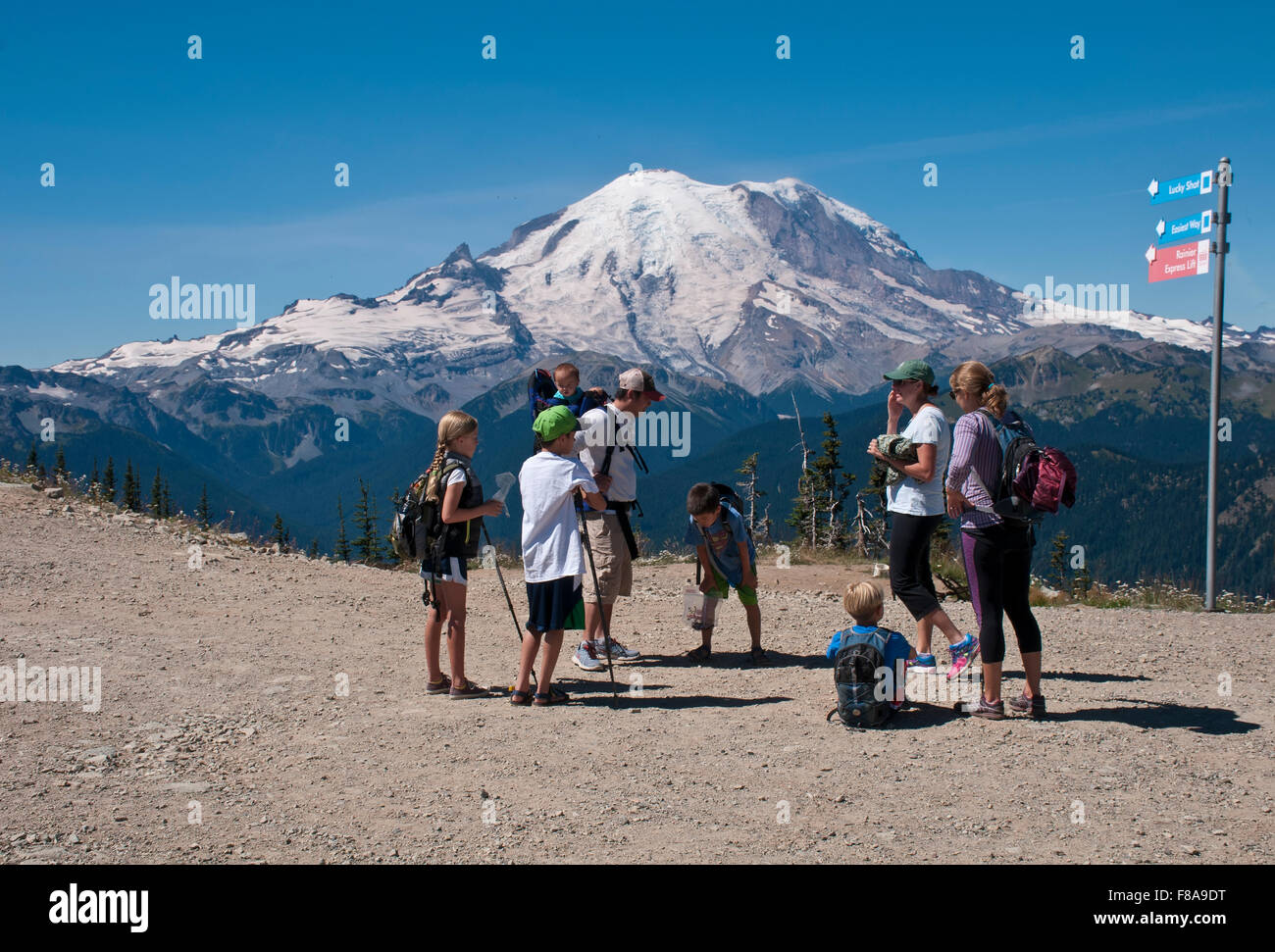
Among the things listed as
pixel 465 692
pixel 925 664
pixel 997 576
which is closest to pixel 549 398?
pixel 465 692

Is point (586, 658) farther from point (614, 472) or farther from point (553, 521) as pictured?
point (553, 521)

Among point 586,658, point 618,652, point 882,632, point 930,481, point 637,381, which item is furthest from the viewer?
point 618,652

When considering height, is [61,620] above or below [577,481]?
below

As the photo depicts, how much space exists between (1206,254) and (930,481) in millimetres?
7213

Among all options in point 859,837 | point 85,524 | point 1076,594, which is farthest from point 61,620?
point 1076,594

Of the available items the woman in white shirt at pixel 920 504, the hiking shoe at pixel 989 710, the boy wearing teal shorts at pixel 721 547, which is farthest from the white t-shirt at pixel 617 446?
the hiking shoe at pixel 989 710

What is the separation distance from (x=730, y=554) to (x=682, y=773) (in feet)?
10.3

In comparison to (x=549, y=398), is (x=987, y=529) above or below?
below

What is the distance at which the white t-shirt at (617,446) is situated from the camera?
342 inches

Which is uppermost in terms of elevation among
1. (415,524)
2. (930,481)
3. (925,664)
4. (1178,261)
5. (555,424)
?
(1178,261)

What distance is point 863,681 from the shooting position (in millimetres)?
7188

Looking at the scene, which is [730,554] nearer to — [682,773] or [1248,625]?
[682,773]
